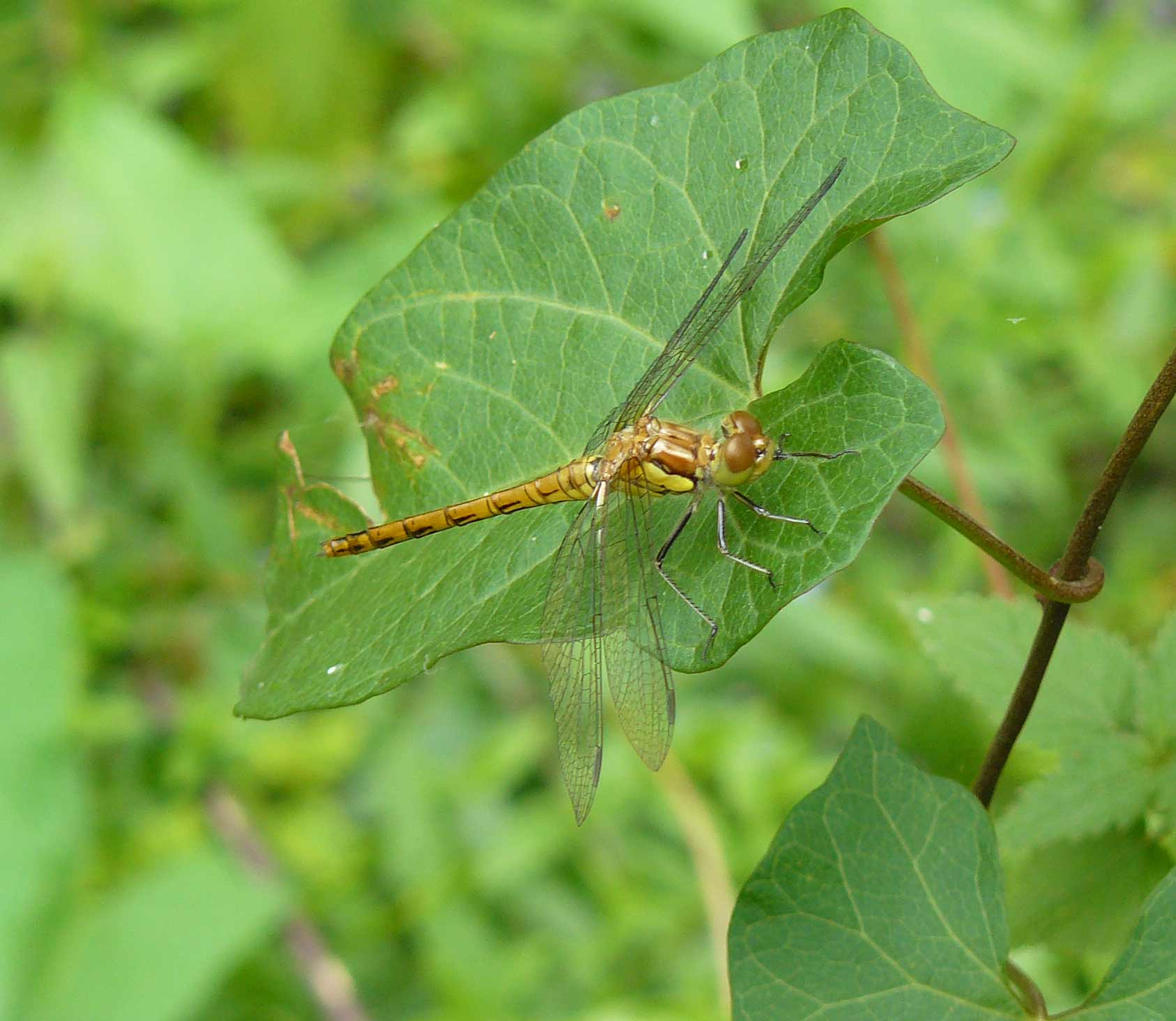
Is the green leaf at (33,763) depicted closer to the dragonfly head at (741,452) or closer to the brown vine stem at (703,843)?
the brown vine stem at (703,843)

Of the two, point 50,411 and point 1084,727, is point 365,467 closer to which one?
point 50,411

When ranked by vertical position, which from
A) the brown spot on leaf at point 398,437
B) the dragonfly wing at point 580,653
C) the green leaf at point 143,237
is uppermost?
the brown spot on leaf at point 398,437

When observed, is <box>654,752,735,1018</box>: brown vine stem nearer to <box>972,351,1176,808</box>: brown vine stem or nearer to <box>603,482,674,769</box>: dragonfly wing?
<box>603,482,674,769</box>: dragonfly wing

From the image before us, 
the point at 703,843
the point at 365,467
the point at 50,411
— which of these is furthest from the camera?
the point at 50,411

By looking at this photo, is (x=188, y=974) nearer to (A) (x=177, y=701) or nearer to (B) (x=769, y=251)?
(A) (x=177, y=701)

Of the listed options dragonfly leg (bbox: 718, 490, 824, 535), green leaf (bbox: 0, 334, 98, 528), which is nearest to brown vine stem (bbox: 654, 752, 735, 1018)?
dragonfly leg (bbox: 718, 490, 824, 535)

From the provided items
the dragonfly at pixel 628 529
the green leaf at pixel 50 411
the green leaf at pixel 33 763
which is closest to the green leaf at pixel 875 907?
the dragonfly at pixel 628 529

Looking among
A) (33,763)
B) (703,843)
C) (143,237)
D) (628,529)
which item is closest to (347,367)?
(628,529)
